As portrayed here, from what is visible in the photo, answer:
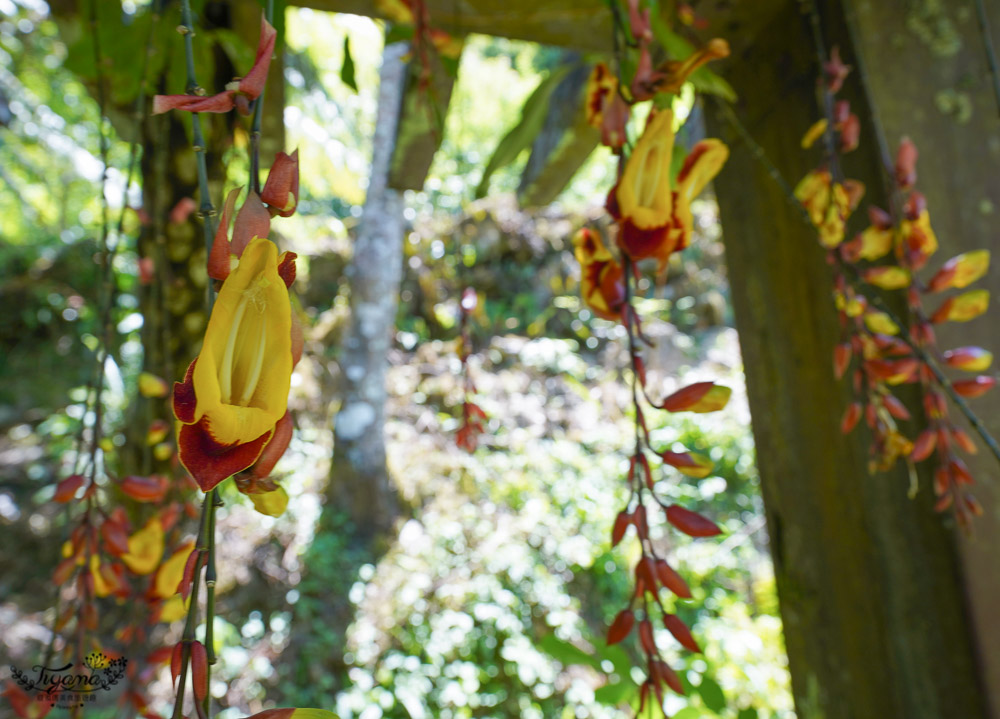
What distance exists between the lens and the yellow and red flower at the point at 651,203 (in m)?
0.30

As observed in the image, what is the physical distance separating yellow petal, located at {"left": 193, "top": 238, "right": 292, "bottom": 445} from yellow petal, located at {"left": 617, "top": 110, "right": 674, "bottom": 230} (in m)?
0.19

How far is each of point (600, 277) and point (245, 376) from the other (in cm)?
21

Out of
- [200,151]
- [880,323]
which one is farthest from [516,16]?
[200,151]

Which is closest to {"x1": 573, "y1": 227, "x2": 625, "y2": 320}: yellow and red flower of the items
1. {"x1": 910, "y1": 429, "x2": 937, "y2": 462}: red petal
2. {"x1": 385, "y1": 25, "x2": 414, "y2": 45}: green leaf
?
{"x1": 910, "y1": 429, "x2": 937, "y2": 462}: red petal

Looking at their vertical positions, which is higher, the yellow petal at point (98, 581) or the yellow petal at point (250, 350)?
the yellow petal at point (250, 350)

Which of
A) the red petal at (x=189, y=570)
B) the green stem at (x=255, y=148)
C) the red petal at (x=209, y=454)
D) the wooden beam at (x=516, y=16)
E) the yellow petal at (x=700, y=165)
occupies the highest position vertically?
the wooden beam at (x=516, y=16)

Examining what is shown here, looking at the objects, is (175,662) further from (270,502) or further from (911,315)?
(911,315)

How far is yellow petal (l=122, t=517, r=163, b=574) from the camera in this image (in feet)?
1.71

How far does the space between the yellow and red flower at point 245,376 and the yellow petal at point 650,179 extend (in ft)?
0.64

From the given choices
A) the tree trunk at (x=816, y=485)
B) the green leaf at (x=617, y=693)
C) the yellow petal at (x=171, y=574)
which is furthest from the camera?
the green leaf at (x=617, y=693)

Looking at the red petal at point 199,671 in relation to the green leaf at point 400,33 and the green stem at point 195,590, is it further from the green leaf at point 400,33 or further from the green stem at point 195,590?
the green leaf at point 400,33

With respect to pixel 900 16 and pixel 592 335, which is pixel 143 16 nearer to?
pixel 900 16

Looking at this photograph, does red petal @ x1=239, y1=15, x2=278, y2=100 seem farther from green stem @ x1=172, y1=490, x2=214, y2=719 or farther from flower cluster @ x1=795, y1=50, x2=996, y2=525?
flower cluster @ x1=795, y1=50, x2=996, y2=525

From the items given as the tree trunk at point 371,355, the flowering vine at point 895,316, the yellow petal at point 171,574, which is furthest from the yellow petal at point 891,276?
the tree trunk at point 371,355
